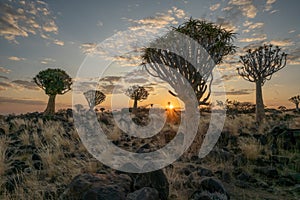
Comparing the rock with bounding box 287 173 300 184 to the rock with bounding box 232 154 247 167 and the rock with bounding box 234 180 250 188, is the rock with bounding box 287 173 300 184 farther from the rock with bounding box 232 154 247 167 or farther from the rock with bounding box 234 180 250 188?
the rock with bounding box 232 154 247 167

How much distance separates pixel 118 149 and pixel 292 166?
5.11 meters

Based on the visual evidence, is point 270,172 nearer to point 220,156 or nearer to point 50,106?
point 220,156

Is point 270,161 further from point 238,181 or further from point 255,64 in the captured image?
point 255,64

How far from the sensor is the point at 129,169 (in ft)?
13.6

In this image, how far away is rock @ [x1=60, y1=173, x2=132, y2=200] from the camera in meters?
2.93

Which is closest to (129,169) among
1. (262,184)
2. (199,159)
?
(262,184)

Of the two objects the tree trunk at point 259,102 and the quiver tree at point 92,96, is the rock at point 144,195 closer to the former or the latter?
the tree trunk at point 259,102

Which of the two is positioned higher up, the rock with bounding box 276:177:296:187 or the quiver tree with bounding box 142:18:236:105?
the quiver tree with bounding box 142:18:236:105

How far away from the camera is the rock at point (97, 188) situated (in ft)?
9.61

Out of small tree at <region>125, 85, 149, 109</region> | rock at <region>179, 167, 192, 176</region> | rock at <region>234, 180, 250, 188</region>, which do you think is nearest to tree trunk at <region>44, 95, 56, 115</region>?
small tree at <region>125, 85, 149, 109</region>

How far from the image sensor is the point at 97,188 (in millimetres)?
3000

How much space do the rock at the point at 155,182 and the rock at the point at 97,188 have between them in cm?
17

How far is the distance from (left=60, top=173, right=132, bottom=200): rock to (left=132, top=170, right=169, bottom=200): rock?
6.8 inches

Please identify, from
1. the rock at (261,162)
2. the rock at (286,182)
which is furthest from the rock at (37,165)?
the rock at (261,162)
